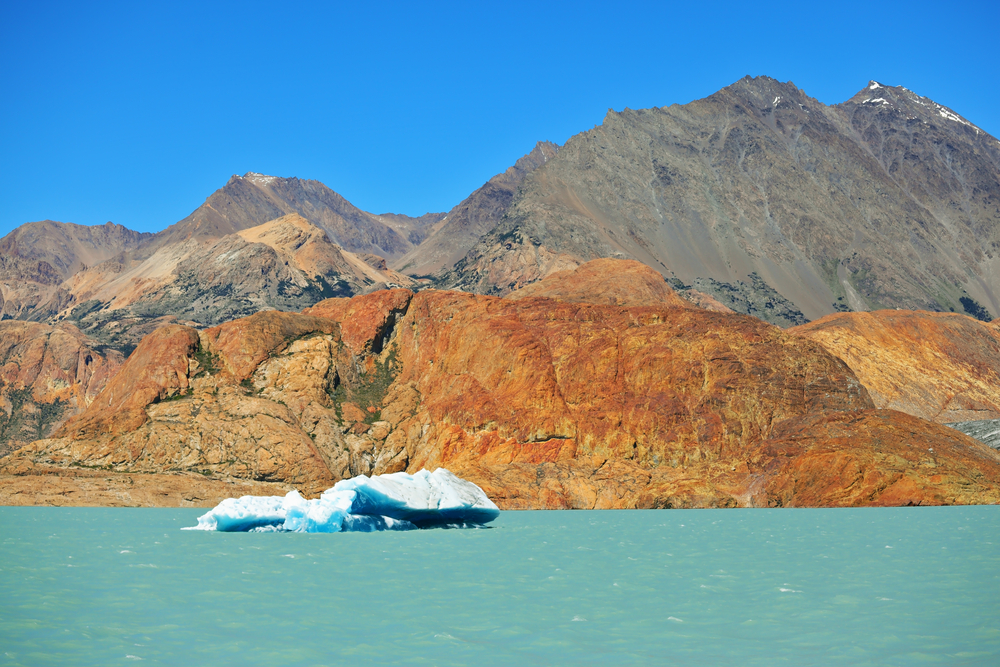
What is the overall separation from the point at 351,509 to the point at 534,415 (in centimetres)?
4161

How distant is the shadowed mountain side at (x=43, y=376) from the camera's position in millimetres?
161625

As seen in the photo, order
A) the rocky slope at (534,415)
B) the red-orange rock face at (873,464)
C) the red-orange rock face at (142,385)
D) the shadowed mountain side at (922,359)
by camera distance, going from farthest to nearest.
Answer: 1. the shadowed mountain side at (922,359)
2. the red-orange rock face at (142,385)
3. the rocky slope at (534,415)
4. the red-orange rock face at (873,464)

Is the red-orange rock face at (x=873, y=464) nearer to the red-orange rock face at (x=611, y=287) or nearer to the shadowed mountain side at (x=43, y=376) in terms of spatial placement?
the red-orange rock face at (x=611, y=287)

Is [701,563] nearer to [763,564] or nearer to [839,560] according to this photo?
[763,564]

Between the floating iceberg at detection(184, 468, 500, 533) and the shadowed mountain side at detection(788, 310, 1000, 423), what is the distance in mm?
92038

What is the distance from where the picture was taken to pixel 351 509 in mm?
50844

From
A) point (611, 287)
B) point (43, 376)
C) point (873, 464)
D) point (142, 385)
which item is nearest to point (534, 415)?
point (873, 464)

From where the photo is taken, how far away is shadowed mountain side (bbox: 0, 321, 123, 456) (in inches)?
6363

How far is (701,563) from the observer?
34219 mm

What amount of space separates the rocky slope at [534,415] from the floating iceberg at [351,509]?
25073 millimetres

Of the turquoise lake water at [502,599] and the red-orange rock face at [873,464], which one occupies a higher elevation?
the red-orange rock face at [873,464]

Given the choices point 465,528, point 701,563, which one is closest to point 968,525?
point 701,563

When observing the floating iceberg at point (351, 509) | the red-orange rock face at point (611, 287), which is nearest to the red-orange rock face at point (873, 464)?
the floating iceberg at point (351, 509)

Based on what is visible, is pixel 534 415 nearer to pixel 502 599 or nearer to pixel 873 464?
pixel 873 464
